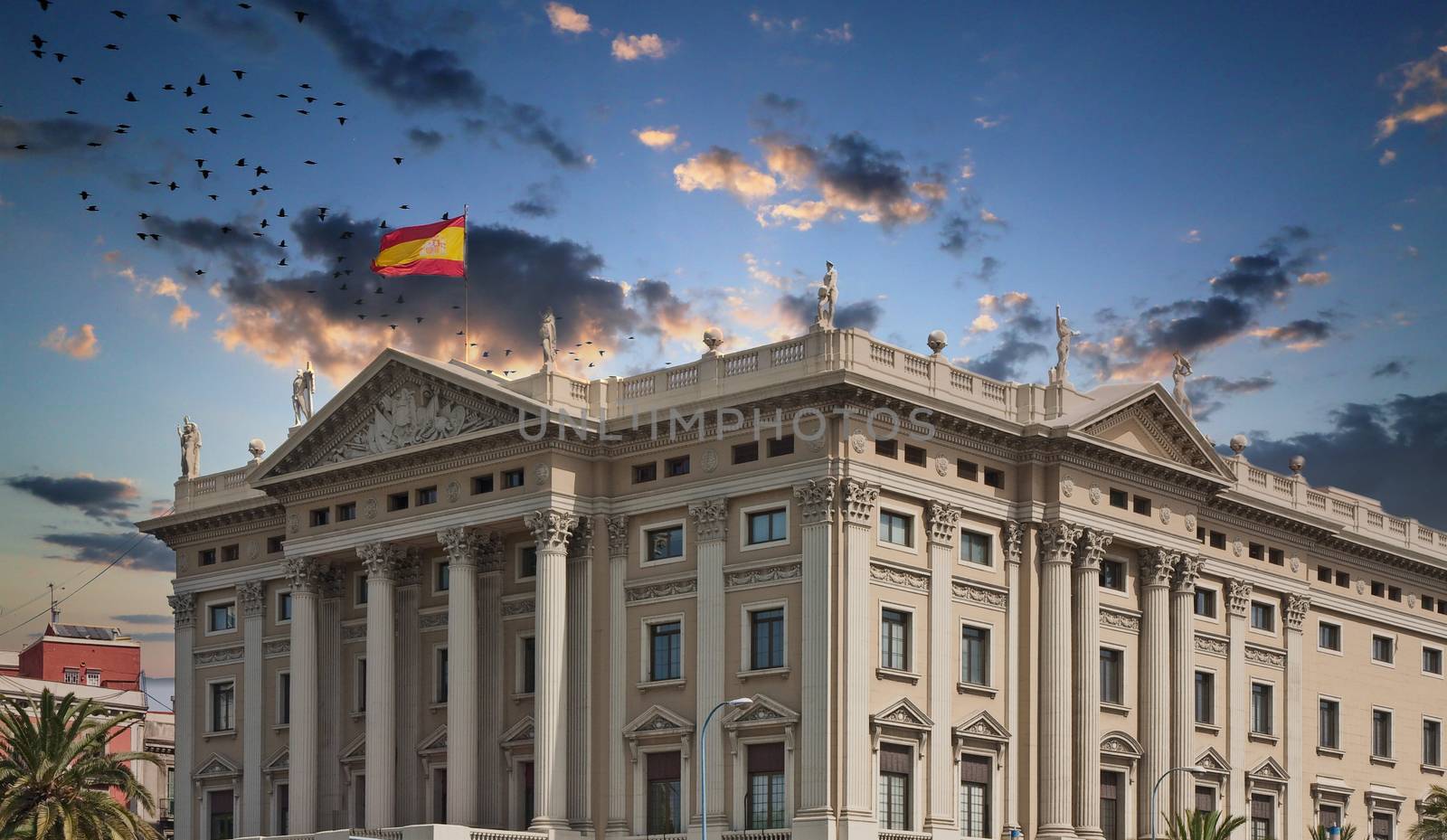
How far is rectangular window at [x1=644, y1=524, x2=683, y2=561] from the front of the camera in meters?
74.2

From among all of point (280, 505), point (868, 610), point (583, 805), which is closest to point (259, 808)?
point (280, 505)

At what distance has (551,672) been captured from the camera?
241ft

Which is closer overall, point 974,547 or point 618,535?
point 974,547

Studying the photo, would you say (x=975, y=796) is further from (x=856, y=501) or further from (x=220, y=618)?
(x=220, y=618)

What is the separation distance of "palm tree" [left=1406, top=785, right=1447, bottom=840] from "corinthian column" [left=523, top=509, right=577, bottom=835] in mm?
34465

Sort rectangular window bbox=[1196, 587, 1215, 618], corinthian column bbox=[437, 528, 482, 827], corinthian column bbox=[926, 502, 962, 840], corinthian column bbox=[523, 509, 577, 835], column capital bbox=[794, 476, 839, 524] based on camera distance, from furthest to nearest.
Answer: rectangular window bbox=[1196, 587, 1215, 618], corinthian column bbox=[437, 528, 482, 827], corinthian column bbox=[523, 509, 577, 835], corinthian column bbox=[926, 502, 962, 840], column capital bbox=[794, 476, 839, 524]

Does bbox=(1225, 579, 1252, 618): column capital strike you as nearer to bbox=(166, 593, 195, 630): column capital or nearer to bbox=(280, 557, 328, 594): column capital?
bbox=(280, 557, 328, 594): column capital

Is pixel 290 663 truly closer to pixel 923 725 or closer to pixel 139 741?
pixel 923 725

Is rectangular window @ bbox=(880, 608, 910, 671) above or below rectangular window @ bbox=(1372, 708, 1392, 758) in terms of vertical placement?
above

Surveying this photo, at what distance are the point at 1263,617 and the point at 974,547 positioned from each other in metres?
18.5

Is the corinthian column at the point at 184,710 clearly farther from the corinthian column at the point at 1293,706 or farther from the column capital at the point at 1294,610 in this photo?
the column capital at the point at 1294,610

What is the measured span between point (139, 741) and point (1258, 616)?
61162 millimetres

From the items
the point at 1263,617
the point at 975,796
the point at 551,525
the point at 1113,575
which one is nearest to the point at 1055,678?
the point at 975,796

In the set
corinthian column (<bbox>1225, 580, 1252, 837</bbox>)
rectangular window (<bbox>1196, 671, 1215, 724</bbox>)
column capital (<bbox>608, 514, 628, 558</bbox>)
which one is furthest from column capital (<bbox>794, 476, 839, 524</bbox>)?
corinthian column (<bbox>1225, 580, 1252, 837</bbox>)
